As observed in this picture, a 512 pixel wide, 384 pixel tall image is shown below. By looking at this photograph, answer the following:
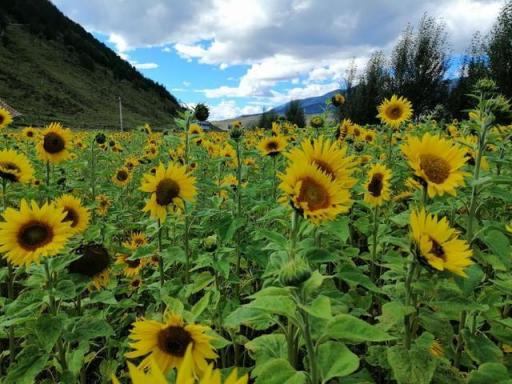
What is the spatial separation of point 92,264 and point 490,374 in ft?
6.12

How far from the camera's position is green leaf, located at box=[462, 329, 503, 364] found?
188cm

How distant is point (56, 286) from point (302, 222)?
3.90 ft

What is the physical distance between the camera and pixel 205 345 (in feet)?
5.13

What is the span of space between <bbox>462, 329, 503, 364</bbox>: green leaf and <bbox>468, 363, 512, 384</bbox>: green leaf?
0.19 meters

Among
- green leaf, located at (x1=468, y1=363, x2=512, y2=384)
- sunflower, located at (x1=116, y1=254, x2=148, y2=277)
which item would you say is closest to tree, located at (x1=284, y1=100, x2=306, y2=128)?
sunflower, located at (x1=116, y1=254, x2=148, y2=277)

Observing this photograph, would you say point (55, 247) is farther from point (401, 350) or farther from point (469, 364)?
point (469, 364)

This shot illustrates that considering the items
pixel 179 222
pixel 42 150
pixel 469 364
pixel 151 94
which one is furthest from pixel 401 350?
pixel 151 94

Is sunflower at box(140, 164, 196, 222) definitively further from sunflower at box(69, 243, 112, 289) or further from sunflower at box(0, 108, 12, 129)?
sunflower at box(0, 108, 12, 129)

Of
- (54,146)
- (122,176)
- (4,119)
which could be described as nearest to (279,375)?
(54,146)

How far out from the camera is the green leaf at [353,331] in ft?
4.39

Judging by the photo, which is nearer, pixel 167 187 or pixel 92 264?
pixel 92 264

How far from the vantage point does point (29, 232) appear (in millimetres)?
2156

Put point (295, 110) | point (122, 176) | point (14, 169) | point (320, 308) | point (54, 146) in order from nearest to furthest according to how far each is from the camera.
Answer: point (320, 308) → point (14, 169) → point (54, 146) → point (122, 176) → point (295, 110)

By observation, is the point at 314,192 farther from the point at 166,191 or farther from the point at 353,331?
the point at 166,191
